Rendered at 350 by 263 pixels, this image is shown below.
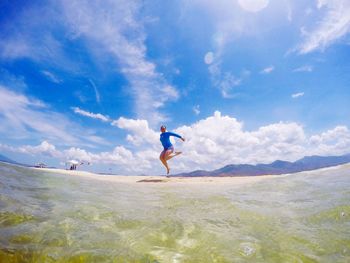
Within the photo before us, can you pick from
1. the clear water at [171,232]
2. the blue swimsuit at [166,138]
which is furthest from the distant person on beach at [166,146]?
the clear water at [171,232]

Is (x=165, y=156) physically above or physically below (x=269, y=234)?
above

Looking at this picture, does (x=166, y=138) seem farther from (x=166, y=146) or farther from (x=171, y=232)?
(x=171, y=232)

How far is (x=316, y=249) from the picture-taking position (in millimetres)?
2928

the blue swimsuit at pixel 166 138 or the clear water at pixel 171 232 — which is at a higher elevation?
the blue swimsuit at pixel 166 138

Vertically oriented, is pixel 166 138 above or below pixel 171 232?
above

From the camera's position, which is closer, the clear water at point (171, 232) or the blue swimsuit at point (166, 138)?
the clear water at point (171, 232)

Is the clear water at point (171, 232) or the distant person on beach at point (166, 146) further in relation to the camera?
the distant person on beach at point (166, 146)

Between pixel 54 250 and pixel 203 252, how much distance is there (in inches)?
69.0

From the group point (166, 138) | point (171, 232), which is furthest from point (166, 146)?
point (171, 232)

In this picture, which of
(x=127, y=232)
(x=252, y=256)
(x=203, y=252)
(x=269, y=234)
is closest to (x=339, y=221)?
(x=269, y=234)

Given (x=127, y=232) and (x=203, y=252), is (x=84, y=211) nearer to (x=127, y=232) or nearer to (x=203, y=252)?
(x=127, y=232)

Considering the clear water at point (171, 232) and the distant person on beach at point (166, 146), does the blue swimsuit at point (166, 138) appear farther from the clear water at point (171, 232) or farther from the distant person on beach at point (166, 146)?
the clear water at point (171, 232)

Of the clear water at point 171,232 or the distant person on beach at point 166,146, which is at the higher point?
the distant person on beach at point 166,146

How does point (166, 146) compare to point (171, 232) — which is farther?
point (166, 146)
